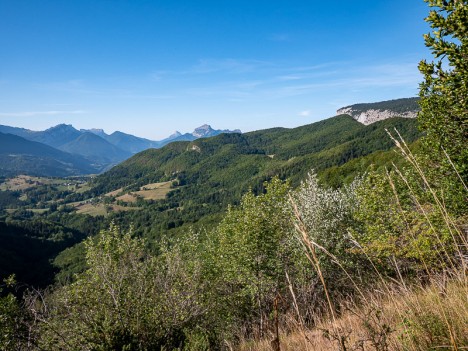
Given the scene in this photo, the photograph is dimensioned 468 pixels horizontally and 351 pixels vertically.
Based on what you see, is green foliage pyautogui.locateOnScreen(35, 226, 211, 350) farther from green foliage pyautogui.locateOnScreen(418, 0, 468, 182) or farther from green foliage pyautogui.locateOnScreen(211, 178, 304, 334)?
green foliage pyautogui.locateOnScreen(418, 0, 468, 182)

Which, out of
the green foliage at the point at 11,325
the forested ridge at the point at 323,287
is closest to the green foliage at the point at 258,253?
the forested ridge at the point at 323,287

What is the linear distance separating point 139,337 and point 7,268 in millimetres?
176886

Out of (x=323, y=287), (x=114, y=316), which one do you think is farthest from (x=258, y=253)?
(x=323, y=287)

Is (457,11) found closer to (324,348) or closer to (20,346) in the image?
(324,348)

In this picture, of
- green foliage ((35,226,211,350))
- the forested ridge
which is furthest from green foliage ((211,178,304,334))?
green foliage ((35,226,211,350))

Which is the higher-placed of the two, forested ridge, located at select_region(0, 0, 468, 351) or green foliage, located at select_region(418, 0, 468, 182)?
green foliage, located at select_region(418, 0, 468, 182)

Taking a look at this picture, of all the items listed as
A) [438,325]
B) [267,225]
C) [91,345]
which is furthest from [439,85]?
[91,345]

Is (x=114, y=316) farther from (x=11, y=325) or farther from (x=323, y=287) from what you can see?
(x=323, y=287)

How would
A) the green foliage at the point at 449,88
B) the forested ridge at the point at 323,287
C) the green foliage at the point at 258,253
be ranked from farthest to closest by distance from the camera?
the green foliage at the point at 258,253, the green foliage at the point at 449,88, the forested ridge at the point at 323,287

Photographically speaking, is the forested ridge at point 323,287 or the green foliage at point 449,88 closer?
the forested ridge at point 323,287

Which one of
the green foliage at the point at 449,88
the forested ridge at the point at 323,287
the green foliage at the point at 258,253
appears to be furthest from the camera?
the green foliage at the point at 258,253

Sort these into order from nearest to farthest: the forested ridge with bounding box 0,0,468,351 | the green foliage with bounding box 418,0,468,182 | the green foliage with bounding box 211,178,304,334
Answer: the forested ridge with bounding box 0,0,468,351, the green foliage with bounding box 418,0,468,182, the green foliage with bounding box 211,178,304,334

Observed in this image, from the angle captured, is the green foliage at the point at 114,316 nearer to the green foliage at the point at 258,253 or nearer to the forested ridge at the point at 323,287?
the forested ridge at the point at 323,287

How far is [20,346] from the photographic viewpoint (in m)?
10.2
